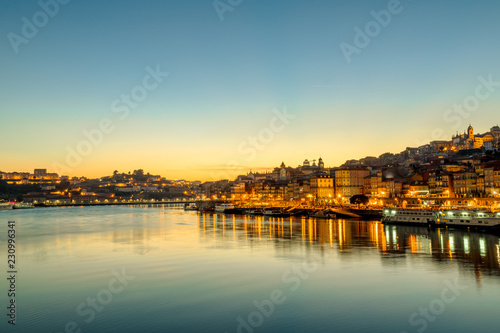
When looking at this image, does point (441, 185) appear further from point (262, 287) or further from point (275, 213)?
point (262, 287)

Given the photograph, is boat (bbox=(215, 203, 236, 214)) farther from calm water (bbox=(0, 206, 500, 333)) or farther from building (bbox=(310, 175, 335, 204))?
calm water (bbox=(0, 206, 500, 333))

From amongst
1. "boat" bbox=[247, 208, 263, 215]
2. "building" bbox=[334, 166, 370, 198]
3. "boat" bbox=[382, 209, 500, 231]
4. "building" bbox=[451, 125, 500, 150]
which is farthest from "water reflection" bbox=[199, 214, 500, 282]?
"building" bbox=[451, 125, 500, 150]

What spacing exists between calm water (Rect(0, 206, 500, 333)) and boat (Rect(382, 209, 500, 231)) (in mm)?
6192

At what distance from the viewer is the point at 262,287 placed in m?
14.7

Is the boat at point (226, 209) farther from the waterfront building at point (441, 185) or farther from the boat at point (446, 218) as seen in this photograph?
the boat at point (446, 218)

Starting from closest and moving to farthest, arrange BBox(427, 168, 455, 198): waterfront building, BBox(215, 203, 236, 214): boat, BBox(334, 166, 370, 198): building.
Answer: BBox(427, 168, 455, 198): waterfront building < BBox(215, 203, 236, 214): boat < BBox(334, 166, 370, 198): building

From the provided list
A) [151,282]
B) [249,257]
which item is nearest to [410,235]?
[249,257]

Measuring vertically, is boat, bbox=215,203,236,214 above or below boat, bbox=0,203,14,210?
below

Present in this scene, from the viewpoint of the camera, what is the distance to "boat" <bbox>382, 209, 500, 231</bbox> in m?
30.0

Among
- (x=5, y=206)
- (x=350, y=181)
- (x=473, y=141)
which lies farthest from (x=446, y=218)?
(x=5, y=206)

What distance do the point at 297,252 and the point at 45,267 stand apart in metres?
11.3

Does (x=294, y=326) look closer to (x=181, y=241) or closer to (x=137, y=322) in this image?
(x=137, y=322)

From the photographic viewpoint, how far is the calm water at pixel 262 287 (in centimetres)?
1105

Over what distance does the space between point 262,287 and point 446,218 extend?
23222mm
